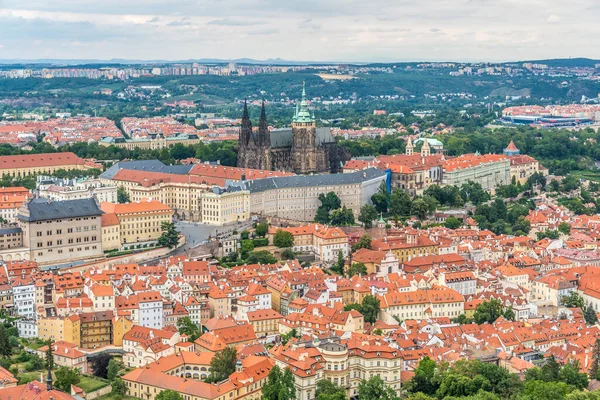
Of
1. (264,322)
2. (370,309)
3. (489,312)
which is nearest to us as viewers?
(264,322)

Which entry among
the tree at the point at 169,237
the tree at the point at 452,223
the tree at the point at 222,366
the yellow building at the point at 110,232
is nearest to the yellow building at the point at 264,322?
the tree at the point at 222,366

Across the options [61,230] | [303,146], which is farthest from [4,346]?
[303,146]

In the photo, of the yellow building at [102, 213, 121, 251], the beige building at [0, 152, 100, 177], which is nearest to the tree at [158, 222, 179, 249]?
the yellow building at [102, 213, 121, 251]

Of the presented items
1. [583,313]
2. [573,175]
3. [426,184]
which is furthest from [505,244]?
[573,175]

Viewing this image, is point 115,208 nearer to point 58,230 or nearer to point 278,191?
point 58,230

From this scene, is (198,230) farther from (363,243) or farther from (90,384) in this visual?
(90,384)

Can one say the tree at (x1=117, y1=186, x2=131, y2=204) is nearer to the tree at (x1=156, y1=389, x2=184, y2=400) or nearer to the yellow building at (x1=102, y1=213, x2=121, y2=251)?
the yellow building at (x1=102, y1=213, x2=121, y2=251)

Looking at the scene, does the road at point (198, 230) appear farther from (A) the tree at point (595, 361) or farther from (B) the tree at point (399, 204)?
(A) the tree at point (595, 361)
